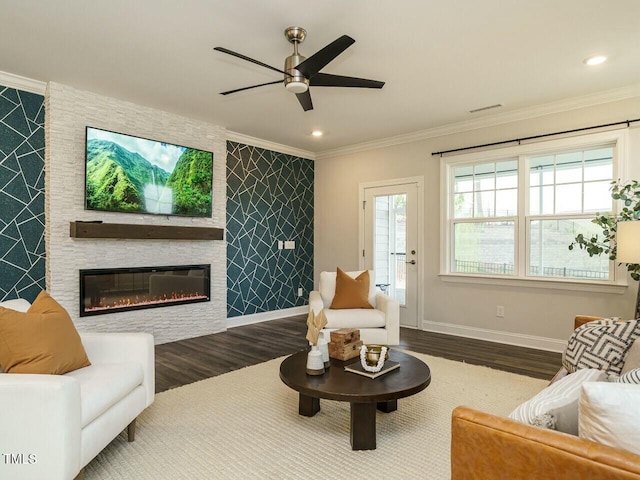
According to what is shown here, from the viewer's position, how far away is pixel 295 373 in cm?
240

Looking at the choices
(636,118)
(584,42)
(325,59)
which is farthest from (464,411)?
(636,118)

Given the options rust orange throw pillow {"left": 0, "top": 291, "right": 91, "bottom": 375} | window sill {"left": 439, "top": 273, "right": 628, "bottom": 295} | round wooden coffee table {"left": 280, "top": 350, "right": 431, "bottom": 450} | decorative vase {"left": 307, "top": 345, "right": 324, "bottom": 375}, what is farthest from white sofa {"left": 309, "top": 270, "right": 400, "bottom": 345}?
rust orange throw pillow {"left": 0, "top": 291, "right": 91, "bottom": 375}

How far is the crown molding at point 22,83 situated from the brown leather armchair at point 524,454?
442cm

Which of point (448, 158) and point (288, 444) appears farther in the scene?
point (448, 158)

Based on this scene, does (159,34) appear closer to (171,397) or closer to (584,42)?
(171,397)

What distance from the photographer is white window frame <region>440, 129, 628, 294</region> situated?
12.6 feet

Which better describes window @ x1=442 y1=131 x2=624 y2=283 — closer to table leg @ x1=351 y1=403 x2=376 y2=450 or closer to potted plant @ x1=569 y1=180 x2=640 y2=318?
potted plant @ x1=569 y1=180 x2=640 y2=318

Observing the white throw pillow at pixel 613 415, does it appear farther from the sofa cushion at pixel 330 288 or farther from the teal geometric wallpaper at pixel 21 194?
the teal geometric wallpaper at pixel 21 194

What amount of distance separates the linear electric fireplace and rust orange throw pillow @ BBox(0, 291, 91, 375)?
1970 mm

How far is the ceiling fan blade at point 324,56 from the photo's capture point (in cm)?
228

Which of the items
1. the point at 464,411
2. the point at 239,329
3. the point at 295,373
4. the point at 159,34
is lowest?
the point at 239,329

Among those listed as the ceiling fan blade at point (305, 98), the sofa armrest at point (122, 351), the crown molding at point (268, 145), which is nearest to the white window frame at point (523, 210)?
the crown molding at point (268, 145)

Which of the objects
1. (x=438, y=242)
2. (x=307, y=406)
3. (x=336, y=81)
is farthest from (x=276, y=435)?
(x=438, y=242)

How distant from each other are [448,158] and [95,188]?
408 cm
